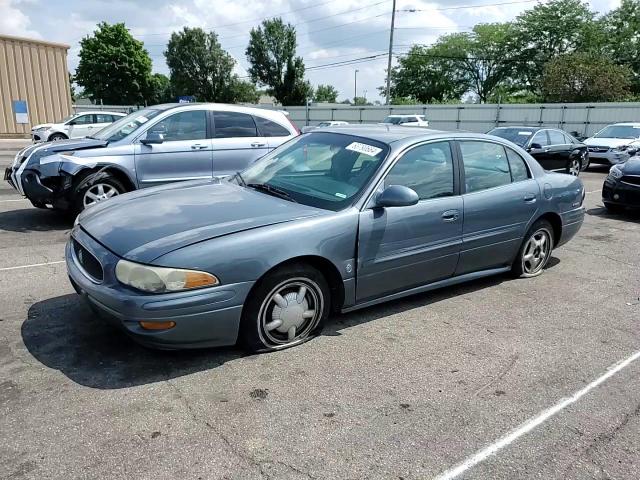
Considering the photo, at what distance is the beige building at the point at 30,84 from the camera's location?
2795 centimetres

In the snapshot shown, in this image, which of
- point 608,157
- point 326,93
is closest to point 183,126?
point 608,157

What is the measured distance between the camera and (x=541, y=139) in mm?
14562

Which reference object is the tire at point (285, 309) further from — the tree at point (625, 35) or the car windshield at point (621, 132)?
the tree at point (625, 35)

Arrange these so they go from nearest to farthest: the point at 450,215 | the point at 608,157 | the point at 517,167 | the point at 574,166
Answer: the point at 450,215 < the point at 517,167 < the point at 574,166 < the point at 608,157

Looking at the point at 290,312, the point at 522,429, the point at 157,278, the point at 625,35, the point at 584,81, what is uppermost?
the point at 625,35

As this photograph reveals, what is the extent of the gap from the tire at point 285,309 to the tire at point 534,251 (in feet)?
8.16

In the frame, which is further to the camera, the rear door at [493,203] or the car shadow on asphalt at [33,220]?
the car shadow on asphalt at [33,220]

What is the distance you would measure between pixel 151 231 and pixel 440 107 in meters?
31.8

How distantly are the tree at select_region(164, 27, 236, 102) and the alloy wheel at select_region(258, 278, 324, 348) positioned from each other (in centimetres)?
6535

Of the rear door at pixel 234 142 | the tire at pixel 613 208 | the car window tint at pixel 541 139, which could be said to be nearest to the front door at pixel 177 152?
the rear door at pixel 234 142

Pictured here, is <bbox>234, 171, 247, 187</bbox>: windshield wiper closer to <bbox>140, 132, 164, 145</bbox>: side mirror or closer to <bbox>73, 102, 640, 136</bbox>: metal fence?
<bbox>140, 132, 164, 145</bbox>: side mirror

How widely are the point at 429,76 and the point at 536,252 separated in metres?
72.7

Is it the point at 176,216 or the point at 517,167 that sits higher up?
the point at 517,167

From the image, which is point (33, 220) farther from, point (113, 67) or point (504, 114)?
point (113, 67)
